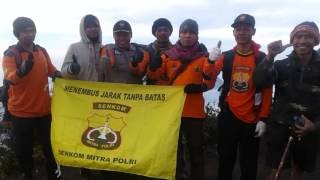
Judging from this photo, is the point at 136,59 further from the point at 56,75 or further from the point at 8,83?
the point at 8,83

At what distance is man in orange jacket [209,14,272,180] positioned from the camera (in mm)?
6215

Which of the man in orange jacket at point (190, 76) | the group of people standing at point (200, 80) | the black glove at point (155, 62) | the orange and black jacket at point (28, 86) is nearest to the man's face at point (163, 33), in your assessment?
the group of people standing at point (200, 80)

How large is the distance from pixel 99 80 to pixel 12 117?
4.06 ft

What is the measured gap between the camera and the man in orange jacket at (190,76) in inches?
253

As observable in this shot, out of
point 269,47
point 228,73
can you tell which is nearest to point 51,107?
point 228,73

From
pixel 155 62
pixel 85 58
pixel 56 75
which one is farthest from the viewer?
pixel 56 75

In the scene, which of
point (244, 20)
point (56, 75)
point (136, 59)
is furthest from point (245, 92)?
point (56, 75)

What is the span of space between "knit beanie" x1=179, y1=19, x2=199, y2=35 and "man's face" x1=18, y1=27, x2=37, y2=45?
6.21 ft

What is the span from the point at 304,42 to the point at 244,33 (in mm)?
799

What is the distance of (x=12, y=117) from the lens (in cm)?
678

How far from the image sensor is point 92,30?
22.1ft

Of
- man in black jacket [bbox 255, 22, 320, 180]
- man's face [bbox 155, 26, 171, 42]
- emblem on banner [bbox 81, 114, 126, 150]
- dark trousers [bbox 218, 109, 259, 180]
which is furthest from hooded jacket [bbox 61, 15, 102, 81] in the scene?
man in black jacket [bbox 255, 22, 320, 180]

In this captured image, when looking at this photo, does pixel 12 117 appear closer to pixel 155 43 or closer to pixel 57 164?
pixel 57 164

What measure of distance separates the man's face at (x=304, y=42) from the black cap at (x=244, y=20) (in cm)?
66
